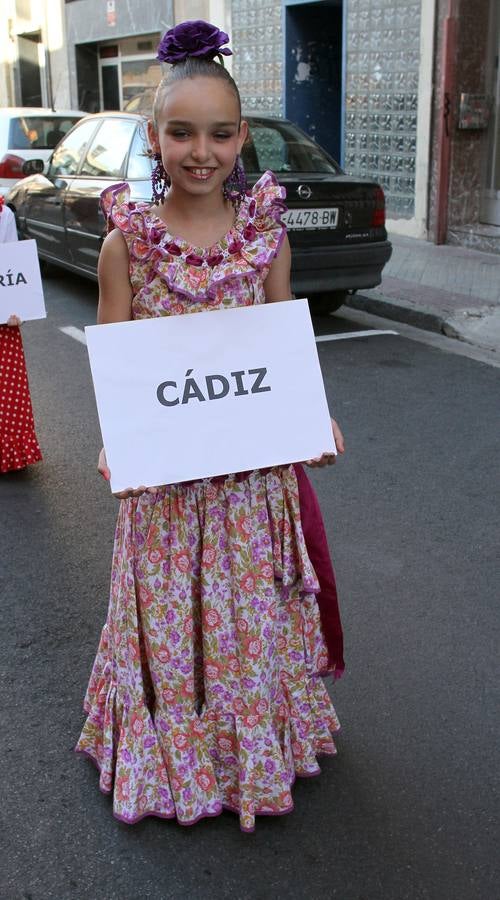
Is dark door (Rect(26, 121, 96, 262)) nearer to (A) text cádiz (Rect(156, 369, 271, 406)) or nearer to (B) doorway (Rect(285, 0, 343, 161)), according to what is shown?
(B) doorway (Rect(285, 0, 343, 161))

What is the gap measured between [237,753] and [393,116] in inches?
444

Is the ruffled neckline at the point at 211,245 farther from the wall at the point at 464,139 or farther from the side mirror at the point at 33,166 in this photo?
the wall at the point at 464,139

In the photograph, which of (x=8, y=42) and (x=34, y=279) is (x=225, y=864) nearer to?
(x=34, y=279)

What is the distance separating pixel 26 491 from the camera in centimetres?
489

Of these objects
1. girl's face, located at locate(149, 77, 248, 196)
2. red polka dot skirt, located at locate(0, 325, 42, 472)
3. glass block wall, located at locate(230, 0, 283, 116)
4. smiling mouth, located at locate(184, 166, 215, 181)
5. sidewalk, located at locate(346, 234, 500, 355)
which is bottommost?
sidewalk, located at locate(346, 234, 500, 355)

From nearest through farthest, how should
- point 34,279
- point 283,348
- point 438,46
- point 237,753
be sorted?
point 283,348 < point 237,753 < point 34,279 < point 438,46

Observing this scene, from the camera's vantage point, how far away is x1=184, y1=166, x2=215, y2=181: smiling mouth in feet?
7.22

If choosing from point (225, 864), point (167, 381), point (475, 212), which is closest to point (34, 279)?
point (167, 381)

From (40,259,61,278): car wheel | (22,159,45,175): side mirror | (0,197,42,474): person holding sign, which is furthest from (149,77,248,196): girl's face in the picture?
(40,259,61,278): car wheel

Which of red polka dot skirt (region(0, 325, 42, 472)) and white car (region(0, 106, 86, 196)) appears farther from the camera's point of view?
white car (region(0, 106, 86, 196))

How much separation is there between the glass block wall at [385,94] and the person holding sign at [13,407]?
27.2 ft

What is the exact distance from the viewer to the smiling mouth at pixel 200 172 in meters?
2.20

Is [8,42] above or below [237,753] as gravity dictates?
above

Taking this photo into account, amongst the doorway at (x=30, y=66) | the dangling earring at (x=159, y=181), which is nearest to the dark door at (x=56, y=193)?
the dangling earring at (x=159, y=181)
